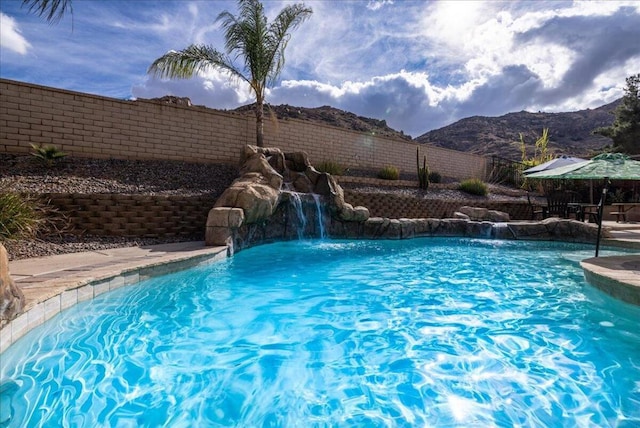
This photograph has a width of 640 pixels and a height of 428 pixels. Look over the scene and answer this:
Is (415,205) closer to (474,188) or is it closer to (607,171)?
(474,188)

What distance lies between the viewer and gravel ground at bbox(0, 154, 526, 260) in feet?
17.3

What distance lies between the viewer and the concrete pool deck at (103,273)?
2562 mm

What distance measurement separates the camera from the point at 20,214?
4.77 metres

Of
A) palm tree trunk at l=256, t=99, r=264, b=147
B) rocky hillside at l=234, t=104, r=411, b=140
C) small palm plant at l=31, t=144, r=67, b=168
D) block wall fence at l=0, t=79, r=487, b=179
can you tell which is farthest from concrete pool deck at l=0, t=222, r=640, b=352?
rocky hillside at l=234, t=104, r=411, b=140

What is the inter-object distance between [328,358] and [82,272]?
2.85m

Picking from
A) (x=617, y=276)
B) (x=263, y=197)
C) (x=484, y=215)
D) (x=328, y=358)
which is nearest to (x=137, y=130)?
(x=263, y=197)

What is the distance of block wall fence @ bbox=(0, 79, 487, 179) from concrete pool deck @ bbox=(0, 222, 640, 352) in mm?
4643

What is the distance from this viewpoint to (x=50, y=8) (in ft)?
14.6

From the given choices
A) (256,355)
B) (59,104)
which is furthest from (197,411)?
(59,104)

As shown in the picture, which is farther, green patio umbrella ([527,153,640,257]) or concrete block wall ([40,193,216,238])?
concrete block wall ([40,193,216,238])

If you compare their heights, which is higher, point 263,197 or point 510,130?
point 510,130

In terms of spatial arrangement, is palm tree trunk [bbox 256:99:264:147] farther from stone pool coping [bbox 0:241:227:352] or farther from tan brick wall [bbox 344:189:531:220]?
stone pool coping [bbox 0:241:227:352]

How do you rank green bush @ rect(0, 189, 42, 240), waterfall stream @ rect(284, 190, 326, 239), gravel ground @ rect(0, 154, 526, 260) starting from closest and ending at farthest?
1. green bush @ rect(0, 189, 42, 240)
2. gravel ground @ rect(0, 154, 526, 260)
3. waterfall stream @ rect(284, 190, 326, 239)

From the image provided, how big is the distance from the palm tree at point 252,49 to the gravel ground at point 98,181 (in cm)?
246
